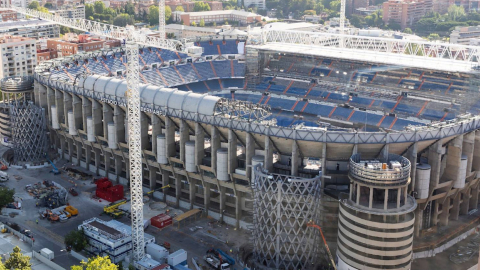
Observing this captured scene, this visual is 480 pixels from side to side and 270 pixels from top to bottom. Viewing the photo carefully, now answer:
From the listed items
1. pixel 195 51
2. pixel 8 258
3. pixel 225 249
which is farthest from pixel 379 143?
pixel 8 258

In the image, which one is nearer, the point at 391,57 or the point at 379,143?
the point at 379,143

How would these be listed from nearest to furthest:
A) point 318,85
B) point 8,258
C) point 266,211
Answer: point 8,258 < point 266,211 < point 318,85

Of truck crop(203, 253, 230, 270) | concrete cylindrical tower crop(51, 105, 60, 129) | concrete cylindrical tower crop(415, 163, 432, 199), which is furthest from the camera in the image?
concrete cylindrical tower crop(51, 105, 60, 129)

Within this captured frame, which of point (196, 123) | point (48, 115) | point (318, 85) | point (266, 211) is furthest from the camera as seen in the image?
point (318, 85)

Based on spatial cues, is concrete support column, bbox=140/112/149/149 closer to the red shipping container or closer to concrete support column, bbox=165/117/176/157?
concrete support column, bbox=165/117/176/157

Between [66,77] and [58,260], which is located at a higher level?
[66,77]

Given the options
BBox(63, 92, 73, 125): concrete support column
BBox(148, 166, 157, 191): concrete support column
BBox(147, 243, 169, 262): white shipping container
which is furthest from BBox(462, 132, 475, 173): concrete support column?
BBox(63, 92, 73, 125): concrete support column

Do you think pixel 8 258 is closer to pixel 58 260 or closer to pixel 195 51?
pixel 58 260
